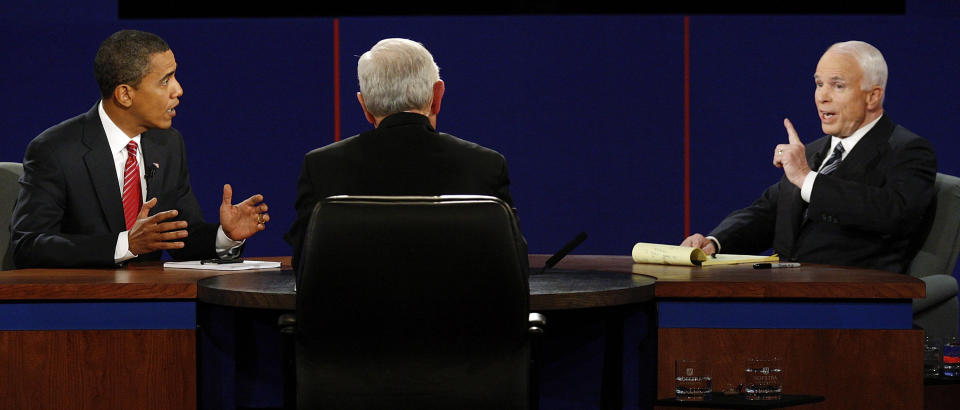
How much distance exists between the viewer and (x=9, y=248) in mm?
3377

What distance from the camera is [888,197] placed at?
10.6ft

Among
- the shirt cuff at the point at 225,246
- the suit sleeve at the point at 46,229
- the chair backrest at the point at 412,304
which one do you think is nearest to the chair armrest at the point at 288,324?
the chair backrest at the point at 412,304

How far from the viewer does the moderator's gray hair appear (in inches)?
140

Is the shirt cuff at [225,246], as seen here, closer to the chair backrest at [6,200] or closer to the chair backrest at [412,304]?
the chair backrest at [6,200]

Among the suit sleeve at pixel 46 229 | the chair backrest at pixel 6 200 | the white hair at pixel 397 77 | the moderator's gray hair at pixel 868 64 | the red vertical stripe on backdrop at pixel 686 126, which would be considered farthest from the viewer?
the red vertical stripe on backdrop at pixel 686 126

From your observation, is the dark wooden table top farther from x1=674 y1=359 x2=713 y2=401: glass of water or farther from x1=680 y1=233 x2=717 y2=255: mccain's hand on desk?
x1=680 y1=233 x2=717 y2=255: mccain's hand on desk

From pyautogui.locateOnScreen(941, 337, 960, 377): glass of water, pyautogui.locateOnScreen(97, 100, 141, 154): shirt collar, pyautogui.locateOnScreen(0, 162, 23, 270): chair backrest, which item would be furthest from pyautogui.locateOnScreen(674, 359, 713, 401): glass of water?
pyautogui.locateOnScreen(0, 162, 23, 270): chair backrest

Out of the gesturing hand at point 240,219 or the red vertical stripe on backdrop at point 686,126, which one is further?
the red vertical stripe on backdrop at point 686,126

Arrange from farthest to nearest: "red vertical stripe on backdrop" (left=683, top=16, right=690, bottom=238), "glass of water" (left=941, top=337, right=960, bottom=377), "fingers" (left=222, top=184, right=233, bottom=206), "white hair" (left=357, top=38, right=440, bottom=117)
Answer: "red vertical stripe on backdrop" (left=683, top=16, right=690, bottom=238)
"fingers" (left=222, top=184, right=233, bottom=206)
"glass of water" (left=941, top=337, right=960, bottom=377)
"white hair" (left=357, top=38, right=440, bottom=117)

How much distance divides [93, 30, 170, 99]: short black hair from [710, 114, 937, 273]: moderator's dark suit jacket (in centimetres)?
189

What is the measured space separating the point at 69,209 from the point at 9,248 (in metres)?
0.36

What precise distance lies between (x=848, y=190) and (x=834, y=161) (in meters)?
0.32

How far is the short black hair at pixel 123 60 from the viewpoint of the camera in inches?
130

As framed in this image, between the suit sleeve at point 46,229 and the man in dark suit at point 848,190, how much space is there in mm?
1682
